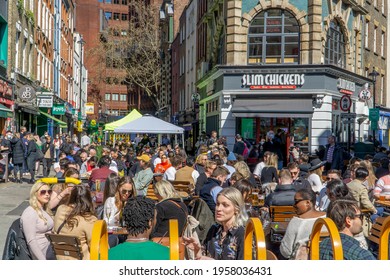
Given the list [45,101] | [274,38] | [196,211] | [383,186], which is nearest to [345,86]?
[274,38]

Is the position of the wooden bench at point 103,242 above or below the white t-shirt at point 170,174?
above

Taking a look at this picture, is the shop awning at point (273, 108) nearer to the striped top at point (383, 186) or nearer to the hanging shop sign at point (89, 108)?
→ the striped top at point (383, 186)

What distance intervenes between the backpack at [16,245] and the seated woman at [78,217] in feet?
1.21

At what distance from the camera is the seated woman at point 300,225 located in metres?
6.40

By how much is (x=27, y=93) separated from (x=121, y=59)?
91.8 ft

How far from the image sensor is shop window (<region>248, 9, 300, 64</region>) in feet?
93.8

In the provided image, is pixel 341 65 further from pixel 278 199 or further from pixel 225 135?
pixel 278 199

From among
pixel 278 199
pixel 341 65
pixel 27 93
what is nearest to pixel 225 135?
pixel 341 65

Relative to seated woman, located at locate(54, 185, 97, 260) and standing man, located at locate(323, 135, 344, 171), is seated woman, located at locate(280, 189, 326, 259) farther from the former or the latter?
standing man, located at locate(323, 135, 344, 171)

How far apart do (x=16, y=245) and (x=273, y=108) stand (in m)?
22.8

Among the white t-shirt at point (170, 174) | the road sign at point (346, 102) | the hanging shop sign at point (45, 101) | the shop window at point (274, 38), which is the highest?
the shop window at point (274, 38)

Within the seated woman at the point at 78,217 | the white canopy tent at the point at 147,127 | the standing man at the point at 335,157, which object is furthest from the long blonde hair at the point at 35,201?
the white canopy tent at the point at 147,127

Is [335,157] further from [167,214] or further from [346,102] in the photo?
[167,214]

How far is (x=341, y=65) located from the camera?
32.3 meters
